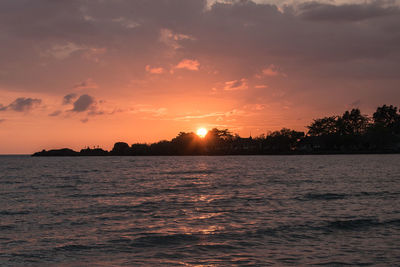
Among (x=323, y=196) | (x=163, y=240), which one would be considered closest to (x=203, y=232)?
(x=163, y=240)

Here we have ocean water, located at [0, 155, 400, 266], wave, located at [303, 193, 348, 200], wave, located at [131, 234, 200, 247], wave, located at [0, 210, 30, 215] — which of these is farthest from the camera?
wave, located at [303, 193, 348, 200]

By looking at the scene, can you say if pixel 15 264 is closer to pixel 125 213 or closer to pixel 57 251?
pixel 57 251

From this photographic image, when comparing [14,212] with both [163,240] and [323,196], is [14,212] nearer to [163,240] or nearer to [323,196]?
[163,240]

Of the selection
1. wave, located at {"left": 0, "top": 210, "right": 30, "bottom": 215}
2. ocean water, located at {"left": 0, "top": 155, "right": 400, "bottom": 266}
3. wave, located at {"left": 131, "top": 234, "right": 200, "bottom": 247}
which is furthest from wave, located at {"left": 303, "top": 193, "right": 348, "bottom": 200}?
wave, located at {"left": 0, "top": 210, "right": 30, "bottom": 215}

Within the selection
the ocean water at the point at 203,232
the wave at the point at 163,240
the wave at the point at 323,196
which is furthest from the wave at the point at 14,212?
the wave at the point at 323,196

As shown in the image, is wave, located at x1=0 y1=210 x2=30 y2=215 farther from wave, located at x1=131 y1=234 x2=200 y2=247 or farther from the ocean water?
wave, located at x1=131 y1=234 x2=200 y2=247

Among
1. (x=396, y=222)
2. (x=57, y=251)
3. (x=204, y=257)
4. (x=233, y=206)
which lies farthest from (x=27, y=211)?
(x=396, y=222)

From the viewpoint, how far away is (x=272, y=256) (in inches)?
565

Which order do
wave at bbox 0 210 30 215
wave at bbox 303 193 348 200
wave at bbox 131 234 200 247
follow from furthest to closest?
wave at bbox 303 193 348 200
wave at bbox 0 210 30 215
wave at bbox 131 234 200 247

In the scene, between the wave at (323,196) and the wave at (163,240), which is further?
the wave at (323,196)

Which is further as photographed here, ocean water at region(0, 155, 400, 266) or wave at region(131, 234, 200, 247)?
wave at region(131, 234, 200, 247)

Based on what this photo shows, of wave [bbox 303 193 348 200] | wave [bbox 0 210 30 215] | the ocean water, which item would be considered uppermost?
wave [bbox 0 210 30 215]

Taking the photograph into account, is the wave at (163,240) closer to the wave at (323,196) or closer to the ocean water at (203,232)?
the ocean water at (203,232)

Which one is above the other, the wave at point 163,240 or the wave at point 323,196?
the wave at point 163,240
